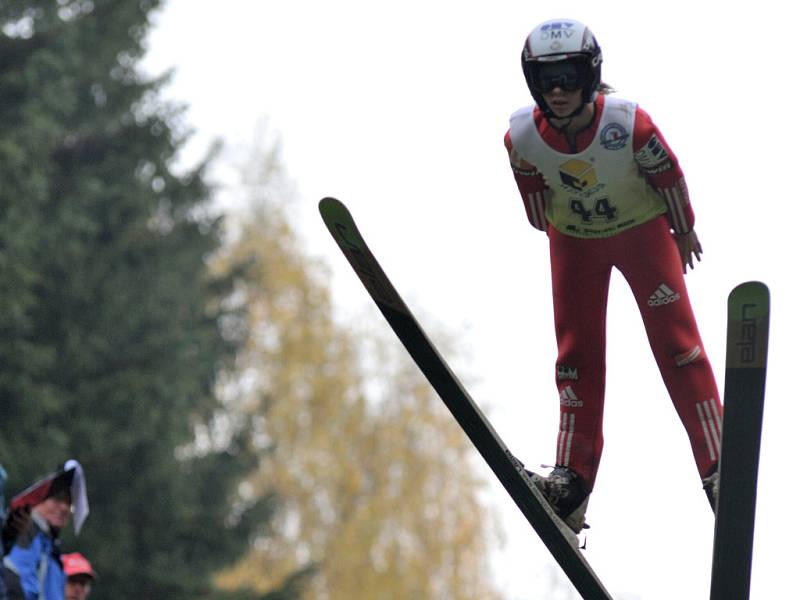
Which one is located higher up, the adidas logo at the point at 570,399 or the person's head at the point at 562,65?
the person's head at the point at 562,65

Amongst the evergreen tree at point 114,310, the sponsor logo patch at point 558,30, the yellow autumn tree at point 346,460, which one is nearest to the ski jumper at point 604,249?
the sponsor logo patch at point 558,30

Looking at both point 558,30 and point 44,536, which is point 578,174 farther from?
point 44,536

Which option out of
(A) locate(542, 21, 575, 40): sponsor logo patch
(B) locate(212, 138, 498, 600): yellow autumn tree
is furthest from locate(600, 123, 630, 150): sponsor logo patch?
(B) locate(212, 138, 498, 600): yellow autumn tree

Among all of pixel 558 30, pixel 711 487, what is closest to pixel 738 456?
pixel 711 487

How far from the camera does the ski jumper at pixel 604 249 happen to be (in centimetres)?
529

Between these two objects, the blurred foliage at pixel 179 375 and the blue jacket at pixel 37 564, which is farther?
the blurred foliage at pixel 179 375

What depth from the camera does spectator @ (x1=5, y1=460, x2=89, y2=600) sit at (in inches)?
300

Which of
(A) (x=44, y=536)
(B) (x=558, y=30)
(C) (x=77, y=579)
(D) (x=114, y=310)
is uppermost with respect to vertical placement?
(D) (x=114, y=310)

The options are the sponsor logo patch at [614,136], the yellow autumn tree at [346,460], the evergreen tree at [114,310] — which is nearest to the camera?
the sponsor logo patch at [614,136]

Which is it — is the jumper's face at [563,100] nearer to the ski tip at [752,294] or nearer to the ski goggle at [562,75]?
the ski goggle at [562,75]

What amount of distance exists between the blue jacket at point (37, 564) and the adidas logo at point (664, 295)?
3.67 m

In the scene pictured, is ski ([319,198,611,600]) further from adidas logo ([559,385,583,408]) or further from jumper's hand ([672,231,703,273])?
jumper's hand ([672,231,703,273])

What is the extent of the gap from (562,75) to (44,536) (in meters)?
4.10

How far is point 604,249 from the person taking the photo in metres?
5.51
